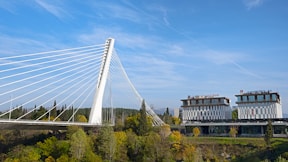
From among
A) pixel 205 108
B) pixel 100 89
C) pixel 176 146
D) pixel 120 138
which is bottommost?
pixel 176 146

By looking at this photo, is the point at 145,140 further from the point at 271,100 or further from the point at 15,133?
the point at 271,100

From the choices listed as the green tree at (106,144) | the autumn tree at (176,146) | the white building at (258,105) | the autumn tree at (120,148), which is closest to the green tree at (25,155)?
the green tree at (106,144)

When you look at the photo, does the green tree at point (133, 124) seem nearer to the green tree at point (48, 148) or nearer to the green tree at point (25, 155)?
the green tree at point (48, 148)

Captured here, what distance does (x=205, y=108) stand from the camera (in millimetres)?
77500

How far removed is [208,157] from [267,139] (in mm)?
8256

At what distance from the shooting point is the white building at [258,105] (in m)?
67.1

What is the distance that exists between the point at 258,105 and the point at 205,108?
13.5m

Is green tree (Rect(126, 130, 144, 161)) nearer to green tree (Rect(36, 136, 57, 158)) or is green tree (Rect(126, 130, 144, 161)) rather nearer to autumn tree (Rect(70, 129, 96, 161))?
autumn tree (Rect(70, 129, 96, 161))

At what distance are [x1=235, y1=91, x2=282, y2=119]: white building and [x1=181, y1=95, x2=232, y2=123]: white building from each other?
22.1 feet

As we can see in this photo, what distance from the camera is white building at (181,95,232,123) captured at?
76312 mm

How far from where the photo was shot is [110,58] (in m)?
40.0

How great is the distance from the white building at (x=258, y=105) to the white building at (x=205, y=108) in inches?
265

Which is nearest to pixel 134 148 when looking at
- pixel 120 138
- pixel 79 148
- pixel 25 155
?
pixel 120 138

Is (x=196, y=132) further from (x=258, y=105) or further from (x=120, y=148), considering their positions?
(x=120, y=148)
